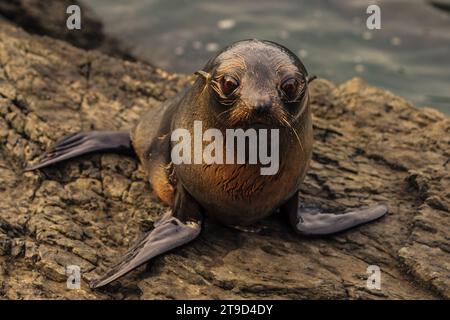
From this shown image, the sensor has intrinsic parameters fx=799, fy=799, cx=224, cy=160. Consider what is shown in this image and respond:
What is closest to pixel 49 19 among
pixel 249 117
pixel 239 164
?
pixel 239 164

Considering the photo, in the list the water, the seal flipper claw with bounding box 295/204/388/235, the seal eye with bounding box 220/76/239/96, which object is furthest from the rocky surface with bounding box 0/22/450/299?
the water

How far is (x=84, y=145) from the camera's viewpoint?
662 centimetres

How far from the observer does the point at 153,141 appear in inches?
252

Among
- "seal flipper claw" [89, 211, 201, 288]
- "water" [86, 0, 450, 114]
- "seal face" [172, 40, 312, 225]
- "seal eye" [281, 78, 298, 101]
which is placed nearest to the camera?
"seal face" [172, 40, 312, 225]

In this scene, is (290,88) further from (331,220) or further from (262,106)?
(331,220)

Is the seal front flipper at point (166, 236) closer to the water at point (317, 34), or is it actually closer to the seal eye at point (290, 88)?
the seal eye at point (290, 88)

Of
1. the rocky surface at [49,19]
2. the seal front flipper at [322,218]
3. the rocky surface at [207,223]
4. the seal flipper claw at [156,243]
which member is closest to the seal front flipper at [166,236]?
the seal flipper claw at [156,243]

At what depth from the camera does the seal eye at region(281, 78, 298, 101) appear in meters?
5.00

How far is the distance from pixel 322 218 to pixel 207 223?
2.85 ft

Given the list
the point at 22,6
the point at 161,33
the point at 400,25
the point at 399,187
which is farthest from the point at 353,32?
the point at 399,187

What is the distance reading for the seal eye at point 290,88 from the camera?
5.00 m

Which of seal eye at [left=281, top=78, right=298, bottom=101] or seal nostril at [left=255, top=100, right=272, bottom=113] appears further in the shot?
seal eye at [left=281, top=78, right=298, bottom=101]

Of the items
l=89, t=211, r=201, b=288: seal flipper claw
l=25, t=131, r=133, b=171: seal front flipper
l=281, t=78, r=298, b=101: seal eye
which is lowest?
l=89, t=211, r=201, b=288: seal flipper claw

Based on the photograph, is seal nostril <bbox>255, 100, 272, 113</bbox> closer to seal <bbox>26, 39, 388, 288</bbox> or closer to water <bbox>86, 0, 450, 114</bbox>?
seal <bbox>26, 39, 388, 288</bbox>
